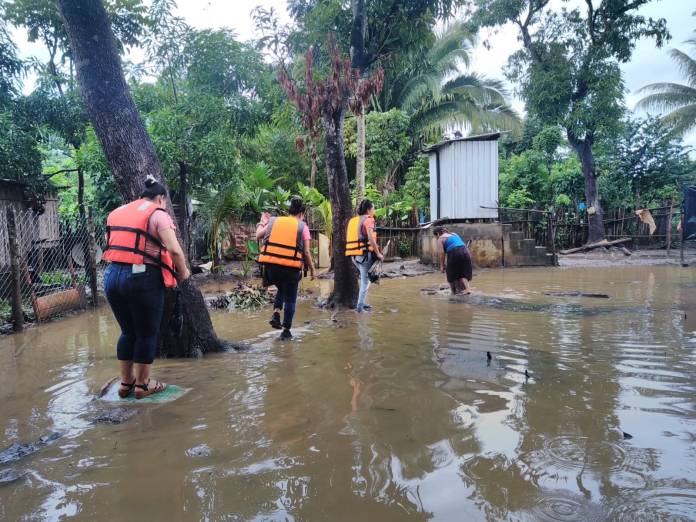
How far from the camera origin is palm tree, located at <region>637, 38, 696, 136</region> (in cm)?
2291

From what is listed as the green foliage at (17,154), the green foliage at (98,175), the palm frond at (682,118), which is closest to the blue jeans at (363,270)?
the green foliage at (98,175)

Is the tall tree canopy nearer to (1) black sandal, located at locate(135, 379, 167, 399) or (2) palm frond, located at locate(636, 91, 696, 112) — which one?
(2) palm frond, located at locate(636, 91, 696, 112)

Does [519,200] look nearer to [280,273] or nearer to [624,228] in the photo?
[624,228]

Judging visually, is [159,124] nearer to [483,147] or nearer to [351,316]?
A: [351,316]

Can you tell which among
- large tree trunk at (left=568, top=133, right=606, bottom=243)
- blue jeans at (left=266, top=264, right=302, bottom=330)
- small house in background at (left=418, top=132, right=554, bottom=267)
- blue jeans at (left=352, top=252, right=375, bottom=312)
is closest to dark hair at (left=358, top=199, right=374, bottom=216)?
blue jeans at (left=352, top=252, right=375, bottom=312)

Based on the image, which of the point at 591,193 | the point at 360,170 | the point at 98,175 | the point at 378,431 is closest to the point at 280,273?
the point at 378,431

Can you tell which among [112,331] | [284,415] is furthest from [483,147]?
[284,415]

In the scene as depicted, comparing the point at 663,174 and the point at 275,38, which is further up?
the point at 275,38

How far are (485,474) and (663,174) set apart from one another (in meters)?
20.8

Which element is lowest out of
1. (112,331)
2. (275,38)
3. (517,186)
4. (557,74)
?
(112,331)

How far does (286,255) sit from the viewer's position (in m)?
5.60

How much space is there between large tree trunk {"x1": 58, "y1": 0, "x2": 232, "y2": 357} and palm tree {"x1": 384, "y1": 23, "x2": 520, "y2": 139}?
57.6 feet

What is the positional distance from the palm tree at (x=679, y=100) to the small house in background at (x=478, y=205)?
1346 cm

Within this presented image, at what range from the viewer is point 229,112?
11.2m
